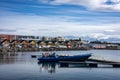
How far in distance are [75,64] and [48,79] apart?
1254 centimetres

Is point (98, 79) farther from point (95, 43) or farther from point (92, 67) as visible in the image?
point (95, 43)

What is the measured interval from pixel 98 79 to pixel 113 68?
8349 mm

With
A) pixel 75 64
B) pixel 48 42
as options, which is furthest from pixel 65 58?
pixel 48 42

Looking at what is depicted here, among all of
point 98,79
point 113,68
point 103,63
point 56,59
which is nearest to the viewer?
point 98,79

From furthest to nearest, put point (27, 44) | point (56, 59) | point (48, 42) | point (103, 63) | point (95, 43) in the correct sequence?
point (95, 43) → point (48, 42) → point (27, 44) → point (56, 59) → point (103, 63)

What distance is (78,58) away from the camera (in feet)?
135

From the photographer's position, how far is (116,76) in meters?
26.8

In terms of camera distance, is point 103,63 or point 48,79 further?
point 103,63

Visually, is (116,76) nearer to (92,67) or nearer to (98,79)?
(98,79)

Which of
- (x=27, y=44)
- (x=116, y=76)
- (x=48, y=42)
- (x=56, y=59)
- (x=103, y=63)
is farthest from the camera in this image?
(x=48, y=42)

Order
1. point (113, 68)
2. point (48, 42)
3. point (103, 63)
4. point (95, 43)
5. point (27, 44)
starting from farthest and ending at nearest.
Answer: point (95, 43) → point (48, 42) → point (27, 44) → point (103, 63) → point (113, 68)

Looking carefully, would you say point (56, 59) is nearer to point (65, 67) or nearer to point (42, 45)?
point (65, 67)

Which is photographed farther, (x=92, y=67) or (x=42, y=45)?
(x=42, y=45)

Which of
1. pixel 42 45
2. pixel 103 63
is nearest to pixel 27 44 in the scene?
pixel 42 45
